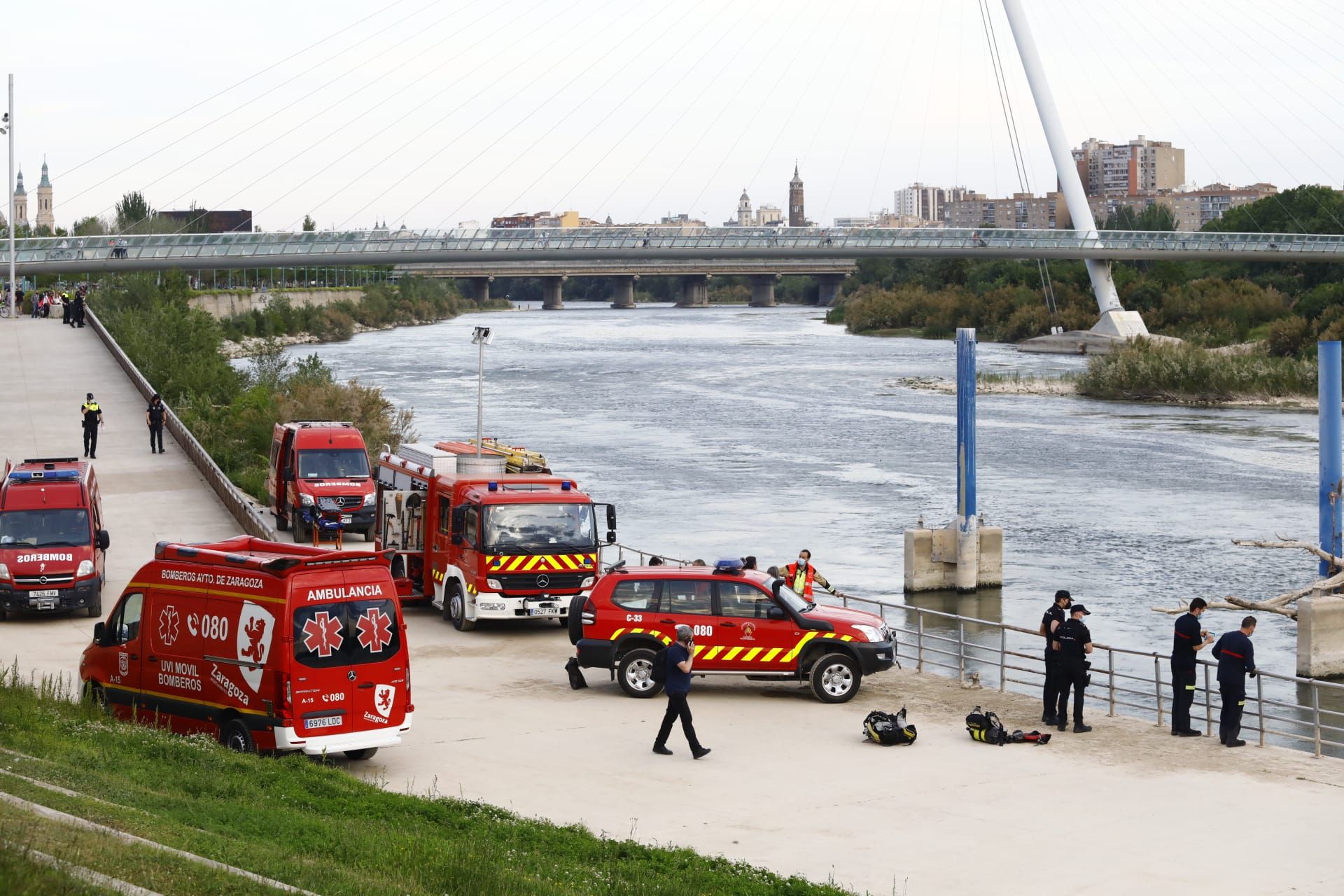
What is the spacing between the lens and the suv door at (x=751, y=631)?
1731cm

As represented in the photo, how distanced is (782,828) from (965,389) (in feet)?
67.7

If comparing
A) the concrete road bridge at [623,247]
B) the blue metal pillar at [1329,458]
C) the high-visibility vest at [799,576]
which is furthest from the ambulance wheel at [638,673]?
the concrete road bridge at [623,247]

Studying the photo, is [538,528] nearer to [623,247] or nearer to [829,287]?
[623,247]

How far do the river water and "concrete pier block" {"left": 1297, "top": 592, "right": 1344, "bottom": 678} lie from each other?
59 cm

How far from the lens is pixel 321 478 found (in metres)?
29.9

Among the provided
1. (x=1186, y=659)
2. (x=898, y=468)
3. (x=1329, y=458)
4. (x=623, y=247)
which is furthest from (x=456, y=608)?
(x=623, y=247)

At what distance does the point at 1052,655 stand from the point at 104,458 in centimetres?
2418

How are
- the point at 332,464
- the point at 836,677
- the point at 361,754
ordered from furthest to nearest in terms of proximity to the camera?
the point at 332,464
the point at 836,677
the point at 361,754

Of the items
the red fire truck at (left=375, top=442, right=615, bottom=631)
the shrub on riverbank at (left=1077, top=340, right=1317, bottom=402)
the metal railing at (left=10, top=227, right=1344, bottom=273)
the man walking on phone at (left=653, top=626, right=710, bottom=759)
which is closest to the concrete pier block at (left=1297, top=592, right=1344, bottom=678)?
the red fire truck at (left=375, top=442, right=615, bottom=631)

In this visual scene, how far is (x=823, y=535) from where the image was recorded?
Answer: 3541 centimetres

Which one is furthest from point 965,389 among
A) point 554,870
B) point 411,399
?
point 411,399

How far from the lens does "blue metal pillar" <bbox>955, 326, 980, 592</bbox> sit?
30.5 meters

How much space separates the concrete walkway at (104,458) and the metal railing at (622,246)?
2146cm

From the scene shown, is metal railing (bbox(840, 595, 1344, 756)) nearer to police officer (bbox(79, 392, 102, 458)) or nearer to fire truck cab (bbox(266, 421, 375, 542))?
fire truck cab (bbox(266, 421, 375, 542))
